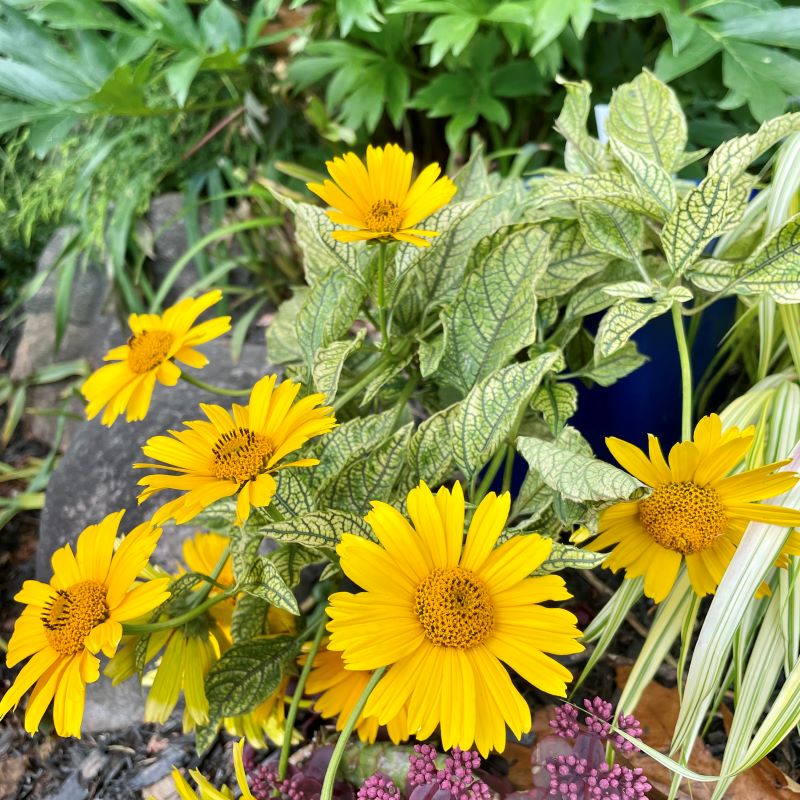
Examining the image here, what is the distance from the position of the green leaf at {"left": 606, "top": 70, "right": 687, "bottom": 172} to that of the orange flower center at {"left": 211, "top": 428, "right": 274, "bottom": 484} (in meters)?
0.56

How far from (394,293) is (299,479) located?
218mm

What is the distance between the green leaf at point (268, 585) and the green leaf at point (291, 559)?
31 millimetres

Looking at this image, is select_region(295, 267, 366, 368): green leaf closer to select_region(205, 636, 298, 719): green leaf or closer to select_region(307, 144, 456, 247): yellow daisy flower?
select_region(307, 144, 456, 247): yellow daisy flower

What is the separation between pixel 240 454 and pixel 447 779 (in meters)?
0.34

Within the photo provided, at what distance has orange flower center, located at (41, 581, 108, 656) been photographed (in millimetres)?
604

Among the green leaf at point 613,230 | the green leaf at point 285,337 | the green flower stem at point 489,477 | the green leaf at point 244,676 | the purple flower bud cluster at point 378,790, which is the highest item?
the green leaf at point 613,230

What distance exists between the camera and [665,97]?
35.0 inches

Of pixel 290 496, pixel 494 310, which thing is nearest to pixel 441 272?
pixel 494 310

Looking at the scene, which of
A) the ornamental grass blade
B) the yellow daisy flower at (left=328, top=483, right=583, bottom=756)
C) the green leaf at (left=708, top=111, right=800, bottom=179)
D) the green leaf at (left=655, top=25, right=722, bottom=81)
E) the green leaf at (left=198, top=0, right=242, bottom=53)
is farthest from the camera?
the green leaf at (left=198, top=0, right=242, bottom=53)

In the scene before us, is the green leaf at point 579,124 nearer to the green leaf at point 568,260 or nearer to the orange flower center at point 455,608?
the green leaf at point 568,260

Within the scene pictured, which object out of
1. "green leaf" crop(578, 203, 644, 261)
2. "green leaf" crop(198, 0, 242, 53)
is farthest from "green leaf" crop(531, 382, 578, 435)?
"green leaf" crop(198, 0, 242, 53)

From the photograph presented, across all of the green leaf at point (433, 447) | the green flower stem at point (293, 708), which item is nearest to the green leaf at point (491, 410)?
the green leaf at point (433, 447)

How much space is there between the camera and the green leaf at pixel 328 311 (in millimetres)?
A: 834

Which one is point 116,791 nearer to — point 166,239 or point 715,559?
point 715,559
